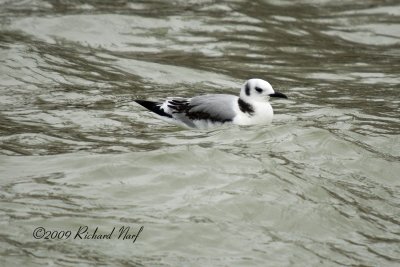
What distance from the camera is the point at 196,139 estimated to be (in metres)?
8.68

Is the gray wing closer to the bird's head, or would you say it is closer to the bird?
the bird

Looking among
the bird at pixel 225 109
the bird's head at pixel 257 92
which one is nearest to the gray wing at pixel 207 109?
the bird at pixel 225 109

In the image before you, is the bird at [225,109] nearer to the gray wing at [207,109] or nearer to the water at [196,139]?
the gray wing at [207,109]

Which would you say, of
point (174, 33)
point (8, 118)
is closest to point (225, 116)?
point (8, 118)

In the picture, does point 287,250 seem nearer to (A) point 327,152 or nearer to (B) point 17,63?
(A) point 327,152

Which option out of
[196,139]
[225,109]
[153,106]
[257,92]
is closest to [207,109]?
[225,109]

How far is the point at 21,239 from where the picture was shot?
234 inches

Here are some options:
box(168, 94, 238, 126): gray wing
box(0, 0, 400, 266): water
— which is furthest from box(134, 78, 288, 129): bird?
A: box(0, 0, 400, 266): water

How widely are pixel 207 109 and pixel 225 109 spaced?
196 mm

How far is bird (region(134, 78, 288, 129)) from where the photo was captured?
29.3 ft

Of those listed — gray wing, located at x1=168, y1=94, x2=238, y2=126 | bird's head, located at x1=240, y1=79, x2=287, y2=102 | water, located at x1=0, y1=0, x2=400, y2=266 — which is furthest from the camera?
bird's head, located at x1=240, y1=79, x2=287, y2=102

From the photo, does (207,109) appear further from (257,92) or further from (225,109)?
(257,92)

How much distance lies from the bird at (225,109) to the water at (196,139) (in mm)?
142

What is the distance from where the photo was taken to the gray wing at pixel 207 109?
894 centimetres
